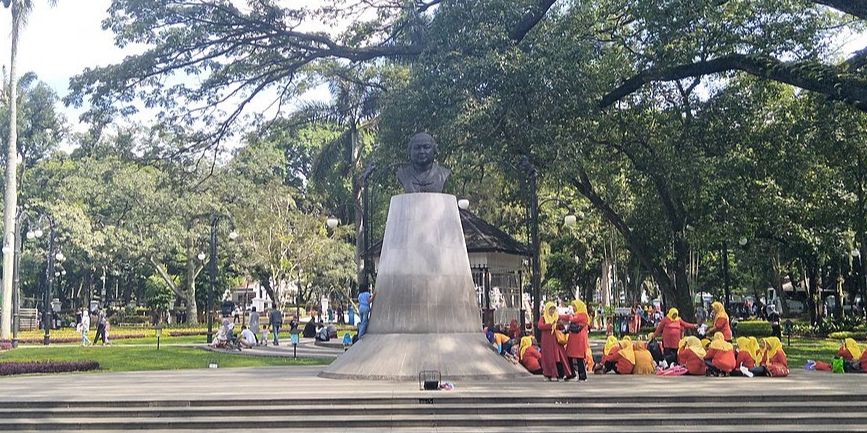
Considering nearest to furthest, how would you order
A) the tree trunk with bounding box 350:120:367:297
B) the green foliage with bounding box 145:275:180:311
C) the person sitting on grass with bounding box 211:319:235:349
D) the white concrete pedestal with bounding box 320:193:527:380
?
the white concrete pedestal with bounding box 320:193:527:380, the person sitting on grass with bounding box 211:319:235:349, the tree trunk with bounding box 350:120:367:297, the green foliage with bounding box 145:275:180:311

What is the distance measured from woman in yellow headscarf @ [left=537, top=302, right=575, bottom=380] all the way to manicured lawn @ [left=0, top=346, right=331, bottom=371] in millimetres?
7589

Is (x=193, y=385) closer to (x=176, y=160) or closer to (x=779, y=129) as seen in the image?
(x=176, y=160)

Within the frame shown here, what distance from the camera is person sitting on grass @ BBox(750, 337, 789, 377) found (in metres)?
14.1

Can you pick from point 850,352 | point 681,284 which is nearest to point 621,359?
point 850,352

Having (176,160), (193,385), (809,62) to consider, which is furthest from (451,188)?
(193,385)

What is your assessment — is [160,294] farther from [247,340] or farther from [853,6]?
[853,6]

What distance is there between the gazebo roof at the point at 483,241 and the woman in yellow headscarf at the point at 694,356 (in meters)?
12.6

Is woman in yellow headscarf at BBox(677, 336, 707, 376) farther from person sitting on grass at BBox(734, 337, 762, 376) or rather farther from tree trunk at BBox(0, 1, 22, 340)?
tree trunk at BBox(0, 1, 22, 340)

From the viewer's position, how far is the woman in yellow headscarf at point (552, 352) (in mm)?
13383

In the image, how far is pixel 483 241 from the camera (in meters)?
27.3

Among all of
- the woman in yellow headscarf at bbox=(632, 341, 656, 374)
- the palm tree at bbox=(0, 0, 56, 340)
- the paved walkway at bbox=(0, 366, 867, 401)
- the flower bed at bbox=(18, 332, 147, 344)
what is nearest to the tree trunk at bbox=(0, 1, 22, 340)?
A: the palm tree at bbox=(0, 0, 56, 340)

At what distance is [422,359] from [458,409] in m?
3.01

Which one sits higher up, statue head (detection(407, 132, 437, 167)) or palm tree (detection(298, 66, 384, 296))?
palm tree (detection(298, 66, 384, 296))

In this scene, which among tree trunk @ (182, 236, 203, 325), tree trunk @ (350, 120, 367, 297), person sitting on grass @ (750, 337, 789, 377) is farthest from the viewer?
tree trunk @ (182, 236, 203, 325)
